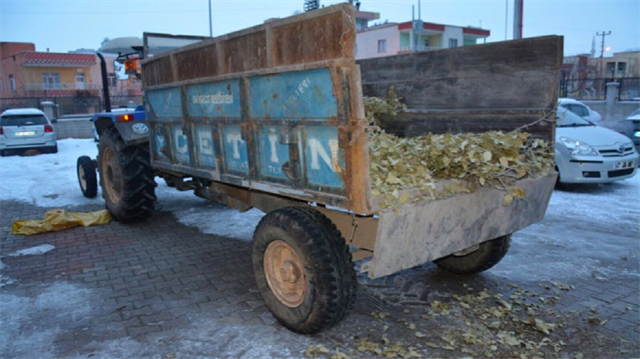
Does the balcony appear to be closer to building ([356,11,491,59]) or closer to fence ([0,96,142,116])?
fence ([0,96,142,116])

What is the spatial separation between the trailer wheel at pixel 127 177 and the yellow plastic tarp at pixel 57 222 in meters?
0.22

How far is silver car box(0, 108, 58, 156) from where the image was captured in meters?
16.6

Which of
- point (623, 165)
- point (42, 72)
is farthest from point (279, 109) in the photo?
point (42, 72)

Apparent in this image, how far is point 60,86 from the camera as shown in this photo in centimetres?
4591

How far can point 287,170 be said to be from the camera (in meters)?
3.66

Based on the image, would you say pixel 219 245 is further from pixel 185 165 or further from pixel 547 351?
pixel 547 351

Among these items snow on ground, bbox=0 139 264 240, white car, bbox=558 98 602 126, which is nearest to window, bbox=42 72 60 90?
snow on ground, bbox=0 139 264 240

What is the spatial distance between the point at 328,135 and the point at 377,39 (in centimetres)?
5429

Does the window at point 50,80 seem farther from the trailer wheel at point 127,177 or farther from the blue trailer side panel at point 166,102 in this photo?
the blue trailer side panel at point 166,102

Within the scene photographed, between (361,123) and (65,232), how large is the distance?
5706mm

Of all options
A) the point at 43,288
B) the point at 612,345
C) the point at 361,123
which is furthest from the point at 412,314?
the point at 43,288

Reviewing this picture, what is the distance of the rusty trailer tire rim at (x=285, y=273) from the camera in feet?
12.4

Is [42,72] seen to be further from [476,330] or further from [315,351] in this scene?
[476,330]

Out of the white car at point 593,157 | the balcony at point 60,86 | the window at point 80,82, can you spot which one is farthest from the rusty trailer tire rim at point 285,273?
the window at point 80,82
